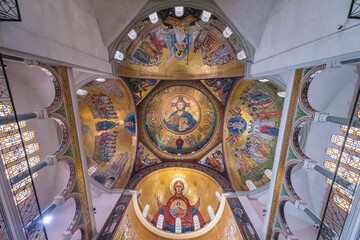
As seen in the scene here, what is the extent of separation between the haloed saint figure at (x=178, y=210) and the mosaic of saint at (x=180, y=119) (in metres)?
3.68

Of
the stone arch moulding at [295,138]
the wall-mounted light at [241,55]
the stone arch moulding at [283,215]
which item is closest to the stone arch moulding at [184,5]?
the wall-mounted light at [241,55]

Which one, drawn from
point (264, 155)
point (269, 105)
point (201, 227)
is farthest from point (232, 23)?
point (201, 227)

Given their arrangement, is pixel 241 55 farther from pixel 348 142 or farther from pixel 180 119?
pixel 180 119

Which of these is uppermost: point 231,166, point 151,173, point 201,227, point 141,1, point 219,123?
point 141,1

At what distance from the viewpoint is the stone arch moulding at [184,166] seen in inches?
478

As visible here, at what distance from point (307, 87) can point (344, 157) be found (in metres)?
4.72

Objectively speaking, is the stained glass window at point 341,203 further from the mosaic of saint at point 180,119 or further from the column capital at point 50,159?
the column capital at point 50,159

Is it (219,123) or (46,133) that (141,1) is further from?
(219,123)

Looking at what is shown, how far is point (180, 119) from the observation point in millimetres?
14555

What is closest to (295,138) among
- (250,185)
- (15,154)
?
(250,185)

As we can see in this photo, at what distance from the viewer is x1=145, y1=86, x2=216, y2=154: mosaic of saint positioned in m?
13.8

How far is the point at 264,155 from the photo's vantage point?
10859 millimetres

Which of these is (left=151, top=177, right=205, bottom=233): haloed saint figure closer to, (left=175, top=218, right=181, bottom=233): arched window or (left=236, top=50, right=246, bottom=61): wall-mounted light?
(left=175, top=218, right=181, bottom=233): arched window

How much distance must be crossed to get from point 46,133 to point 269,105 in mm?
14893
